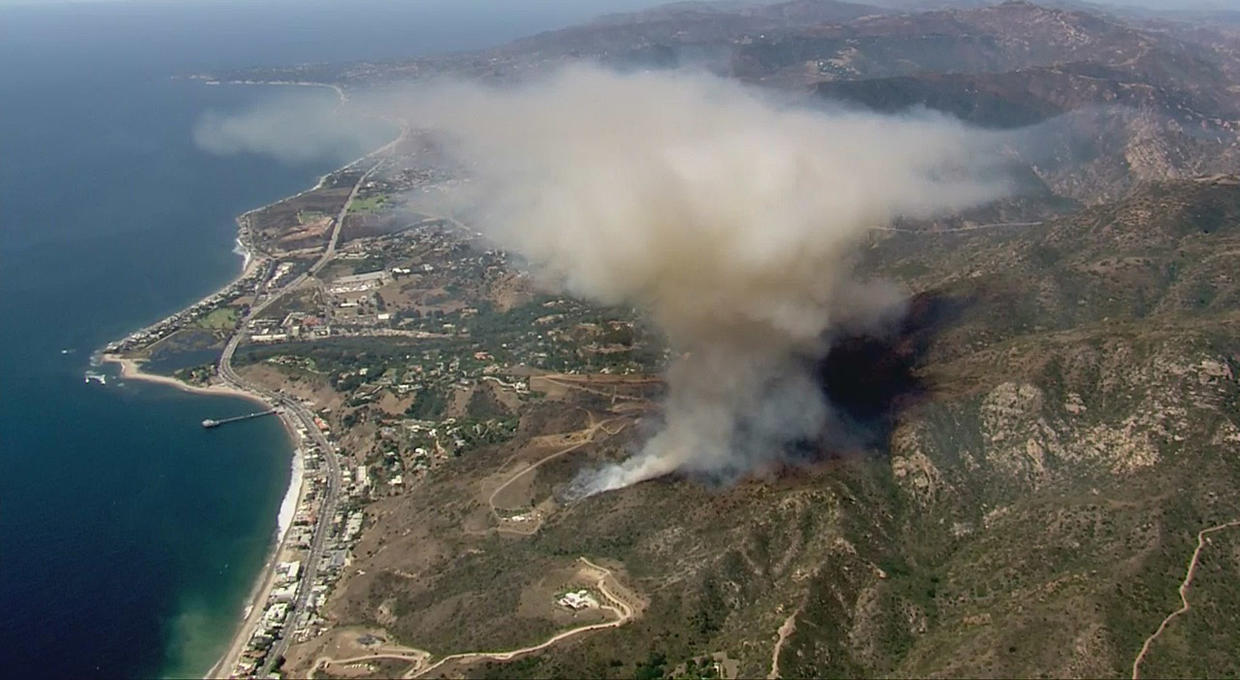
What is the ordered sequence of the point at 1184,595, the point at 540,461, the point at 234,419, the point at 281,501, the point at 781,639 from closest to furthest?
the point at 1184,595 → the point at 781,639 → the point at 540,461 → the point at 281,501 → the point at 234,419

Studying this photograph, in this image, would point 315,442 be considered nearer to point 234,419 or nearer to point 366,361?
point 234,419

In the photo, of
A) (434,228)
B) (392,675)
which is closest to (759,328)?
(392,675)

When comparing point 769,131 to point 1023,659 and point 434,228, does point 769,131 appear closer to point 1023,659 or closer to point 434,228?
point 434,228

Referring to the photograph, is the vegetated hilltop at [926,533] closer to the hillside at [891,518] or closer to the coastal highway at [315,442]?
the hillside at [891,518]

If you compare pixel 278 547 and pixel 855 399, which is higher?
pixel 855 399

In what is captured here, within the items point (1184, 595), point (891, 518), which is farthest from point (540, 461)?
point (1184, 595)

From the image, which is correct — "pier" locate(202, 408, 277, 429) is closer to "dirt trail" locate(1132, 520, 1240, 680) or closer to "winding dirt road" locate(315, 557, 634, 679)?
"winding dirt road" locate(315, 557, 634, 679)
